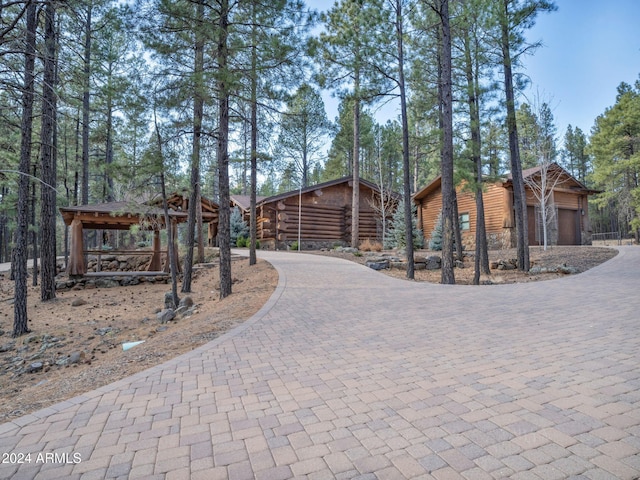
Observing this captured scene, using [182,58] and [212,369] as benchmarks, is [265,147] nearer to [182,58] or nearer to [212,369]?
[182,58]

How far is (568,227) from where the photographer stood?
20969 mm

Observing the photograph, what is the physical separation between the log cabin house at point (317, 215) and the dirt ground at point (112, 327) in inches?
280


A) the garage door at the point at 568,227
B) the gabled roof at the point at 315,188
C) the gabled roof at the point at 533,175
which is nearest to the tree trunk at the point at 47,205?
the gabled roof at the point at 315,188

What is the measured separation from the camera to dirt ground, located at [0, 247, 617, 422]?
13.6ft

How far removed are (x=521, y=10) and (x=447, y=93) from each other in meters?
3.84

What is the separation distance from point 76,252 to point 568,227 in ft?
83.5

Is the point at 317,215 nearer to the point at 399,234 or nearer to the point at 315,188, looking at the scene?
the point at 315,188

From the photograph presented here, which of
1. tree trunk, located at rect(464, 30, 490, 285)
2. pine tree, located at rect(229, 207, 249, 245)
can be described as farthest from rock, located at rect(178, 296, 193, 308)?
pine tree, located at rect(229, 207, 249, 245)

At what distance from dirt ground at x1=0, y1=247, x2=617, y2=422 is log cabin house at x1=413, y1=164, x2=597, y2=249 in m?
→ 4.64

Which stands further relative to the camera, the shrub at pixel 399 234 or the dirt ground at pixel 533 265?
the shrub at pixel 399 234

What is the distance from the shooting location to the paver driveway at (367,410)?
2014 mm

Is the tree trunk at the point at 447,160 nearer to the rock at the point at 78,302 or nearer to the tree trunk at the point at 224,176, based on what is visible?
the tree trunk at the point at 224,176

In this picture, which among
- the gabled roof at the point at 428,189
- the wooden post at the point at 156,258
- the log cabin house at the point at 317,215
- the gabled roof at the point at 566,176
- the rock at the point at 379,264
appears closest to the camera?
the rock at the point at 379,264

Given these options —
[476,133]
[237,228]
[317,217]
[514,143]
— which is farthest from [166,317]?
[237,228]
